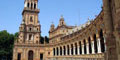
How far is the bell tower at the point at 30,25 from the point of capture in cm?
5919

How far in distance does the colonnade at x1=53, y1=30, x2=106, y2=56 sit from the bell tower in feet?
34.4

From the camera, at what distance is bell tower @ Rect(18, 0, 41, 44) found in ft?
194

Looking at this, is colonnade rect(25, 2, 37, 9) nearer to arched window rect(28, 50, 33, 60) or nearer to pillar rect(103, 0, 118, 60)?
arched window rect(28, 50, 33, 60)

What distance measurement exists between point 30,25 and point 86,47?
116ft

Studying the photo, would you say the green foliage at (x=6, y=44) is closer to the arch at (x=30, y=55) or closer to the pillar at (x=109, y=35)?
the arch at (x=30, y=55)

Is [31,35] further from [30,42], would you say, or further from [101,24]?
[101,24]

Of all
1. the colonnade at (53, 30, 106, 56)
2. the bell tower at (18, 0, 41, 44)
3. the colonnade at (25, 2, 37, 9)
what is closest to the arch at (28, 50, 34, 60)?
the bell tower at (18, 0, 41, 44)

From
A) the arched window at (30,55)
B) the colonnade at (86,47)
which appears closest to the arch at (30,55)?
the arched window at (30,55)

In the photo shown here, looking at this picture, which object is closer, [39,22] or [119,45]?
[119,45]

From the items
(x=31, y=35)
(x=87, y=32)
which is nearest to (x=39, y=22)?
(x=31, y=35)

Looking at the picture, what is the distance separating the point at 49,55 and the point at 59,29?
40.7ft

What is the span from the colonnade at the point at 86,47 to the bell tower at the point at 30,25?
10483 millimetres

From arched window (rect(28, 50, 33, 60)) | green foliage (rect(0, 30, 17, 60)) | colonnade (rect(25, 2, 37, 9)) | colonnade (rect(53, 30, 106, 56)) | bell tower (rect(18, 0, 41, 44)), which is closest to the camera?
colonnade (rect(53, 30, 106, 56))

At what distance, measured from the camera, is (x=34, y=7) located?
6438cm
